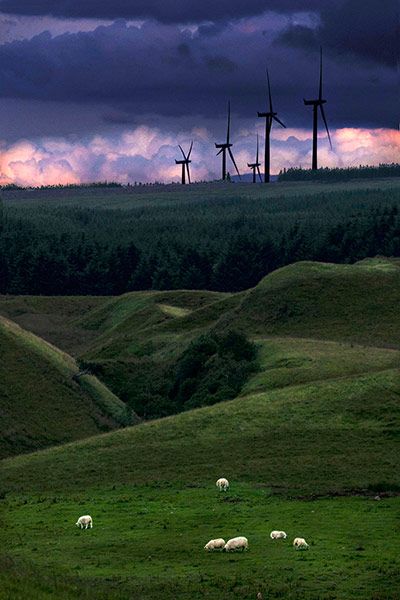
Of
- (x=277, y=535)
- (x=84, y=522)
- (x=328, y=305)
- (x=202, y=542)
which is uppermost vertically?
(x=328, y=305)

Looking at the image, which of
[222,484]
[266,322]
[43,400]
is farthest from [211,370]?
[222,484]

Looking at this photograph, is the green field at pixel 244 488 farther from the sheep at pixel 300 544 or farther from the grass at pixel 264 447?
the sheep at pixel 300 544

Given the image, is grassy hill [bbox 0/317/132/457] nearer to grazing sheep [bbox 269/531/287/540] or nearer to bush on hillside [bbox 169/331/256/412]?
bush on hillside [bbox 169/331/256/412]

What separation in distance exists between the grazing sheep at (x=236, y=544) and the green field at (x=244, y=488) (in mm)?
445

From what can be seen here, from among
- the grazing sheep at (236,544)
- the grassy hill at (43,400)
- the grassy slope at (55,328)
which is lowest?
the grassy slope at (55,328)

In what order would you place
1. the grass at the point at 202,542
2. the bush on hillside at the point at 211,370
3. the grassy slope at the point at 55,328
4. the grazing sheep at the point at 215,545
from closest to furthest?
the grass at the point at 202,542
the grazing sheep at the point at 215,545
the bush on hillside at the point at 211,370
the grassy slope at the point at 55,328

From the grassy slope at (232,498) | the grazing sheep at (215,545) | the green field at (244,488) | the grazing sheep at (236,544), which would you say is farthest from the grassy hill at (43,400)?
the grazing sheep at (236,544)

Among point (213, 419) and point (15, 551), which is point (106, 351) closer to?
point (213, 419)

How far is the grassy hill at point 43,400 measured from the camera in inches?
3664

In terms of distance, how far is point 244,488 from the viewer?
224 feet

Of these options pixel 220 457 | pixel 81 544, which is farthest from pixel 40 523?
pixel 220 457

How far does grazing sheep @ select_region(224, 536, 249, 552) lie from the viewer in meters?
52.6

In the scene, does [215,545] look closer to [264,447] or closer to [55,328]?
[264,447]

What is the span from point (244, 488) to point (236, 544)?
15.6 meters
